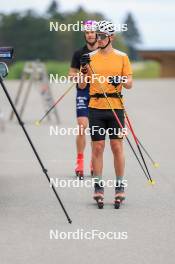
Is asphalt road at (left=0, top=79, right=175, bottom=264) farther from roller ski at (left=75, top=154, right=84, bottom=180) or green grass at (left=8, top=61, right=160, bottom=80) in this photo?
green grass at (left=8, top=61, right=160, bottom=80)

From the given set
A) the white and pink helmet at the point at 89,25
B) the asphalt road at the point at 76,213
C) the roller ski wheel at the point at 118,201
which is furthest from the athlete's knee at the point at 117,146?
the white and pink helmet at the point at 89,25

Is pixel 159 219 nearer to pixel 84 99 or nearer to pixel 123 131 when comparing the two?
pixel 123 131

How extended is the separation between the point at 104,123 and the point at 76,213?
0.98 metres

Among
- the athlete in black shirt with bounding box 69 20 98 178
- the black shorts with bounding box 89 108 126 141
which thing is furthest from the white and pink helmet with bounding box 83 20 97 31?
the black shorts with bounding box 89 108 126 141

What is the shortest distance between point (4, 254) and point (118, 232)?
141 centimetres

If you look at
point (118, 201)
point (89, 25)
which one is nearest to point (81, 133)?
point (89, 25)

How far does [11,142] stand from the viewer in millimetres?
20344

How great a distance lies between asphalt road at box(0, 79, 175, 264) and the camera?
873cm

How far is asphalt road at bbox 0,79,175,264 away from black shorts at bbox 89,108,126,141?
0.74 m

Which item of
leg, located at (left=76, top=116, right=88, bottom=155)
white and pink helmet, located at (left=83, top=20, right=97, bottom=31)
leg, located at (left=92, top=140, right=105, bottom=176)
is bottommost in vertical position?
leg, located at (left=76, top=116, right=88, bottom=155)

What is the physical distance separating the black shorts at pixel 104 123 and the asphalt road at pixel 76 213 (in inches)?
29.2

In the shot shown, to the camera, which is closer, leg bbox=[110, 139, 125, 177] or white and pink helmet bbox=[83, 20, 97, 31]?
leg bbox=[110, 139, 125, 177]

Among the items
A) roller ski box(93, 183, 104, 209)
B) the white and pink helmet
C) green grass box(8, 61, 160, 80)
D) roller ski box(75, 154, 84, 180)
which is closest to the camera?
roller ski box(93, 183, 104, 209)

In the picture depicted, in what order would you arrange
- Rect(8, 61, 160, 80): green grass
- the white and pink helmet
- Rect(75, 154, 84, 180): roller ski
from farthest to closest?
Rect(8, 61, 160, 80): green grass
Rect(75, 154, 84, 180): roller ski
the white and pink helmet
